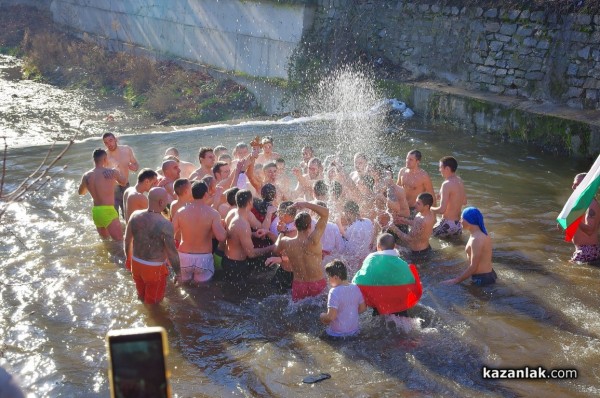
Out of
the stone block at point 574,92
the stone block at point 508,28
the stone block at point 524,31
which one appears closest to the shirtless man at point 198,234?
the stone block at point 574,92

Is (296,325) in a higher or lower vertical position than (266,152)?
lower

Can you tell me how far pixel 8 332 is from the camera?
704 cm

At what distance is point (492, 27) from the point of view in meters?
15.1


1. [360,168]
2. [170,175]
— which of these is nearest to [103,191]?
[170,175]

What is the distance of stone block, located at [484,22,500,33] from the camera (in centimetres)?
1505

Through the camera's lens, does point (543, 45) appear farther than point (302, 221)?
Yes

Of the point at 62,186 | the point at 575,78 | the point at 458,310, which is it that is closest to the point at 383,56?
the point at 575,78

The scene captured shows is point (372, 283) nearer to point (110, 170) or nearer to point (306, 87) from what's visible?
point (110, 170)

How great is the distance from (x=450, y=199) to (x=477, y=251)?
1.80 meters

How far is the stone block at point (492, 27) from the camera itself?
15.1 metres

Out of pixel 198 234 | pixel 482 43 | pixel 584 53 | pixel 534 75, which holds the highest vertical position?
pixel 482 43

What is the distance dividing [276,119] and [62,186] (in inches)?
253

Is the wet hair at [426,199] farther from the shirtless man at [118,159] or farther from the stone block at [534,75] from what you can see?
the stone block at [534,75]

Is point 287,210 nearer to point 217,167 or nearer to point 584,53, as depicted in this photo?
point 217,167
